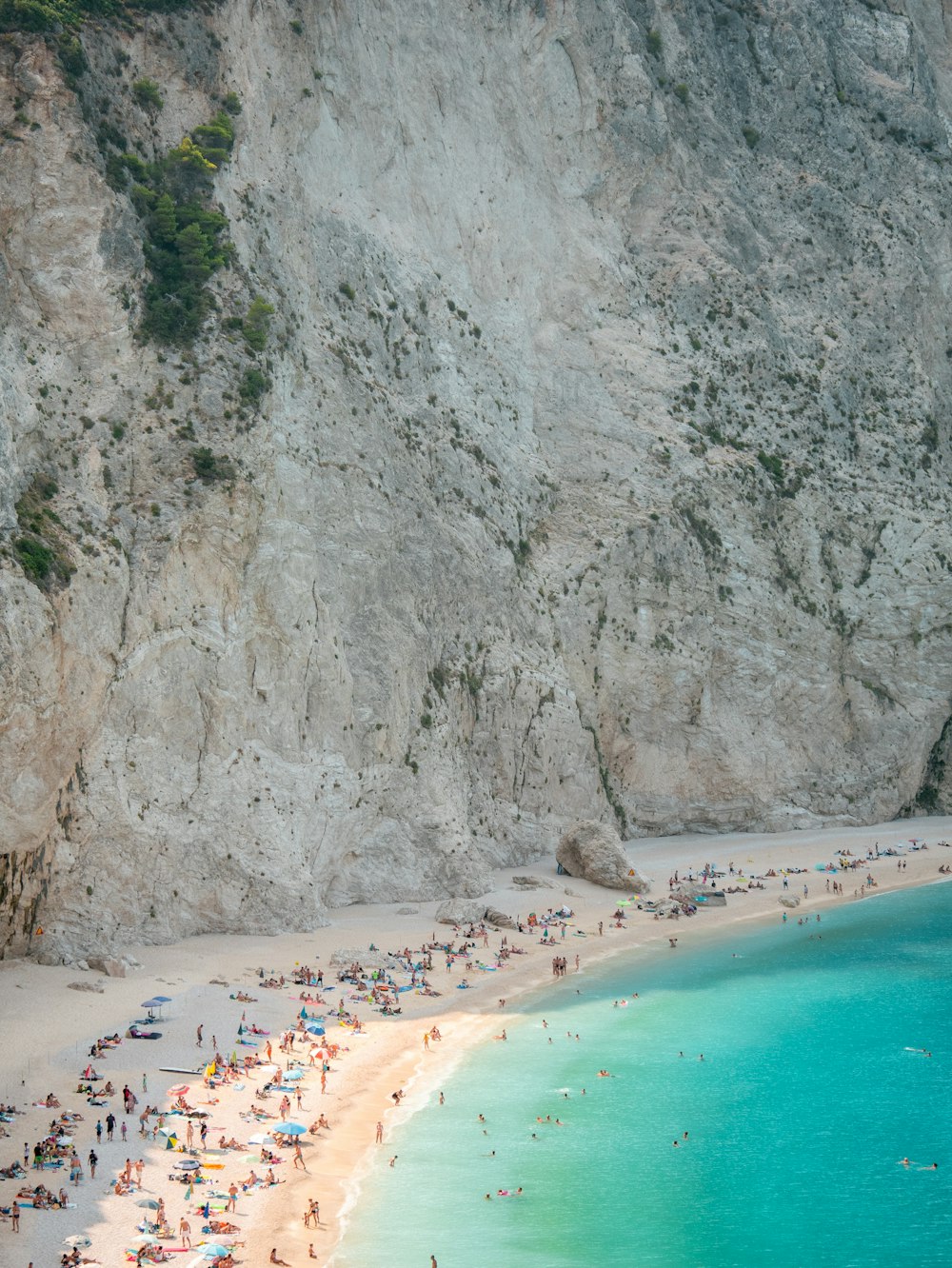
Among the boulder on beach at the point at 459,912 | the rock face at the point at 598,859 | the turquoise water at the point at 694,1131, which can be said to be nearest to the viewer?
the turquoise water at the point at 694,1131

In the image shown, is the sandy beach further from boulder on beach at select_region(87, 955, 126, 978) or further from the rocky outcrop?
boulder on beach at select_region(87, 955, 126, 978)

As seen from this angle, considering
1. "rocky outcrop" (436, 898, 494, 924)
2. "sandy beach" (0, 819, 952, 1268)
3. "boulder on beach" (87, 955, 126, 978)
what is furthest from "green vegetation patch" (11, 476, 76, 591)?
"rocky outcrop" (436, 898, 494, 924)

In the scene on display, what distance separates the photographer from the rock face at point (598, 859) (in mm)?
55594

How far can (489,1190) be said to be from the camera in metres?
29.9

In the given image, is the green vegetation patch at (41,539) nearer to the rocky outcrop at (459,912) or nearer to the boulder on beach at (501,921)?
the rocky outcrop at (459,912)

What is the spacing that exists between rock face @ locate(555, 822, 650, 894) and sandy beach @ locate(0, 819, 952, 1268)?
621 mm

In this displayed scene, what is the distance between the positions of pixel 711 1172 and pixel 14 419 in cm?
2913

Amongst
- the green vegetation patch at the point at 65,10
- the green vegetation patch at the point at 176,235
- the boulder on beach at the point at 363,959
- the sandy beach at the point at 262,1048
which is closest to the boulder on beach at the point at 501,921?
the sandy beach at the point at 262,1048

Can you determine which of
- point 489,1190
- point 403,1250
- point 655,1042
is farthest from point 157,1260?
point 655,1042

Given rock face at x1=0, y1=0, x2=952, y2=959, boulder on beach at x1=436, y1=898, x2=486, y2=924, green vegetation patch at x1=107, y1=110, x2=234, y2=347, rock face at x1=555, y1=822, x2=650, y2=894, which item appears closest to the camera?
rock face at x1=0, y1=0, x2=952, y2=959

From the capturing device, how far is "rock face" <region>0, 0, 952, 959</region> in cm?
4391

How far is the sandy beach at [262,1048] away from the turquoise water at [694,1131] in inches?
45.8

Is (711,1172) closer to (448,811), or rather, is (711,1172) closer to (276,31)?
(448,811)

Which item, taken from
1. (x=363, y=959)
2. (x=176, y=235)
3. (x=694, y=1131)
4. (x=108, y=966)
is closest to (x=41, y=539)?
(x=108, y=966)
